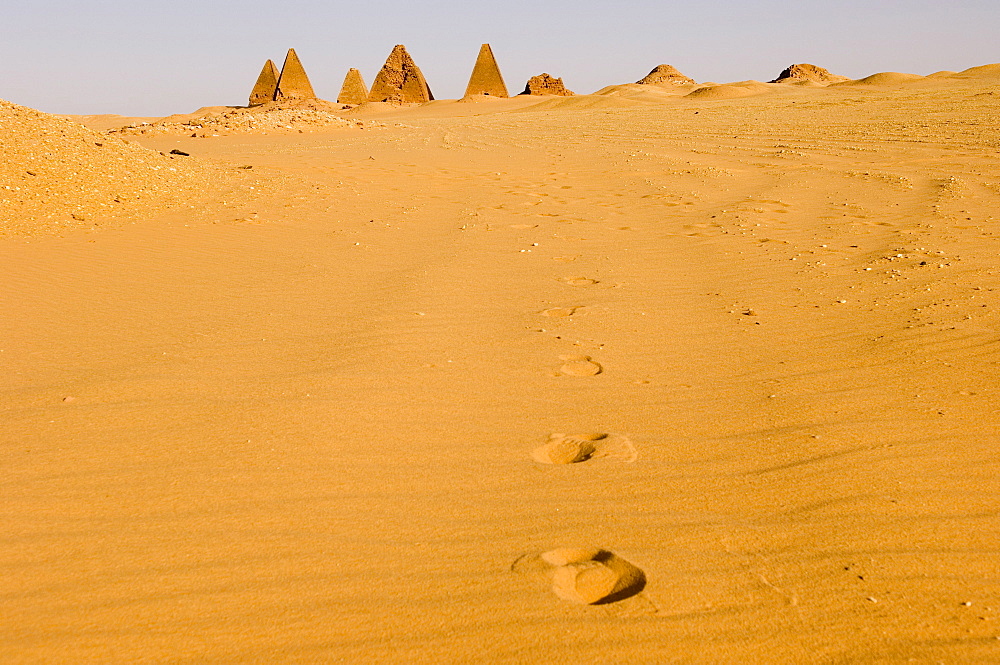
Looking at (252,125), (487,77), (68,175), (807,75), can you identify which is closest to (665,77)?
(807,75)

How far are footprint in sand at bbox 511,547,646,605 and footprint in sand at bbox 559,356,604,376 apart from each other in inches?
49.3

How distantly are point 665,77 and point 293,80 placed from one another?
27.3m

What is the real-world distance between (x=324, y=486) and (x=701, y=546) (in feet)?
3.41

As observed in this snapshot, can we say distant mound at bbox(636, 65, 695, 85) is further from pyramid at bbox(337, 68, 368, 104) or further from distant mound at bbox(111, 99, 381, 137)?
distant mound at bbox(111, 99, 381, 137)

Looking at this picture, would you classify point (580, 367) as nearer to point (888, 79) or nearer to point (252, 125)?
point (252, 125)

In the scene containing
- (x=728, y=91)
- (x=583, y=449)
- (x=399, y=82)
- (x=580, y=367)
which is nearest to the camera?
(x=583, y=449)

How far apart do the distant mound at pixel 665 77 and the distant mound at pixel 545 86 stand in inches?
485

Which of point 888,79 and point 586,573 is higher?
point 888,79

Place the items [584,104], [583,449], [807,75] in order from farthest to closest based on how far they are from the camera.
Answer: [807,75] < [584,104] < [583,449]

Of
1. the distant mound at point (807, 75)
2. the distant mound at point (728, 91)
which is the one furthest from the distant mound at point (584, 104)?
the distant mound at point (807, 75)

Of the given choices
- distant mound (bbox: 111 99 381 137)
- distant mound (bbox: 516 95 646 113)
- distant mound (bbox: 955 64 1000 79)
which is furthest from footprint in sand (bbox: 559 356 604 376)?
distant mound (bbox: 955 64 1000 79)

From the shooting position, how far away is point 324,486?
86.5 inches

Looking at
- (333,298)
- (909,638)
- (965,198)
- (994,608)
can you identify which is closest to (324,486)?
(909,638)

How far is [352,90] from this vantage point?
38.4m
